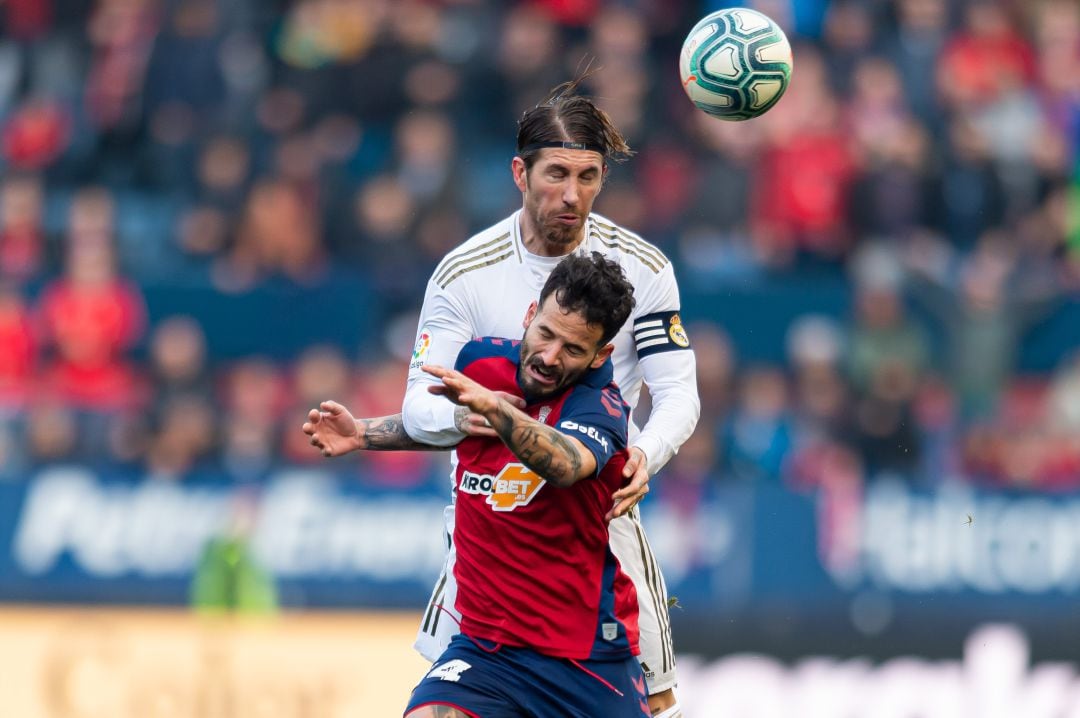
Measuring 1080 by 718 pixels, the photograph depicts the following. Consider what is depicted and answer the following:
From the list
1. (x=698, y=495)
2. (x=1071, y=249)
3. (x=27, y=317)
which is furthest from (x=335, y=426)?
(x=1071, y=249)

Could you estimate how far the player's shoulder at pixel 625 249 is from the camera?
7.03 metres

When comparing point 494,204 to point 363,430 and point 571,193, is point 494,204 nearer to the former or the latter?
point 571,193

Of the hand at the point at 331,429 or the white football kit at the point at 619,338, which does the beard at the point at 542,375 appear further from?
the hand at the point at 331,429

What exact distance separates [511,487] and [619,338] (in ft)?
3.20

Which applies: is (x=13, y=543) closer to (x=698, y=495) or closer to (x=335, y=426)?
(x=698, y=495)

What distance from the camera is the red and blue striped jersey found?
6309 mm

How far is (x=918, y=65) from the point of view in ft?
53.4

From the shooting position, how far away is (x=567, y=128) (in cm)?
679

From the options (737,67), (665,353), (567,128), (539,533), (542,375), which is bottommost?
(539,533)

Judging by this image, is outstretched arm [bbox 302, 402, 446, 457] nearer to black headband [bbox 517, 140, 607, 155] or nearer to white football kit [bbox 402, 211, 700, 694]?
white football kit [bbox 402, 211, 700, 694]

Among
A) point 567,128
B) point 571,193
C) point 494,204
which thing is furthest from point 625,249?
point 494,204

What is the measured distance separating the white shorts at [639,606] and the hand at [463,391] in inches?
50.7

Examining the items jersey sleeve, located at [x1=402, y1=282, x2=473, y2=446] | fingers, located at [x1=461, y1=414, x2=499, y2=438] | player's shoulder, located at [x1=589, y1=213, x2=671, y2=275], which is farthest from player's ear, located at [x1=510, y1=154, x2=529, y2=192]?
fingers, located at [x1=461, y1=414, x2=499, y2=438]

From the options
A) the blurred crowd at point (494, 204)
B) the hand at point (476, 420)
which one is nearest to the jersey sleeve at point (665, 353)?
the hand at point (476, 420)
